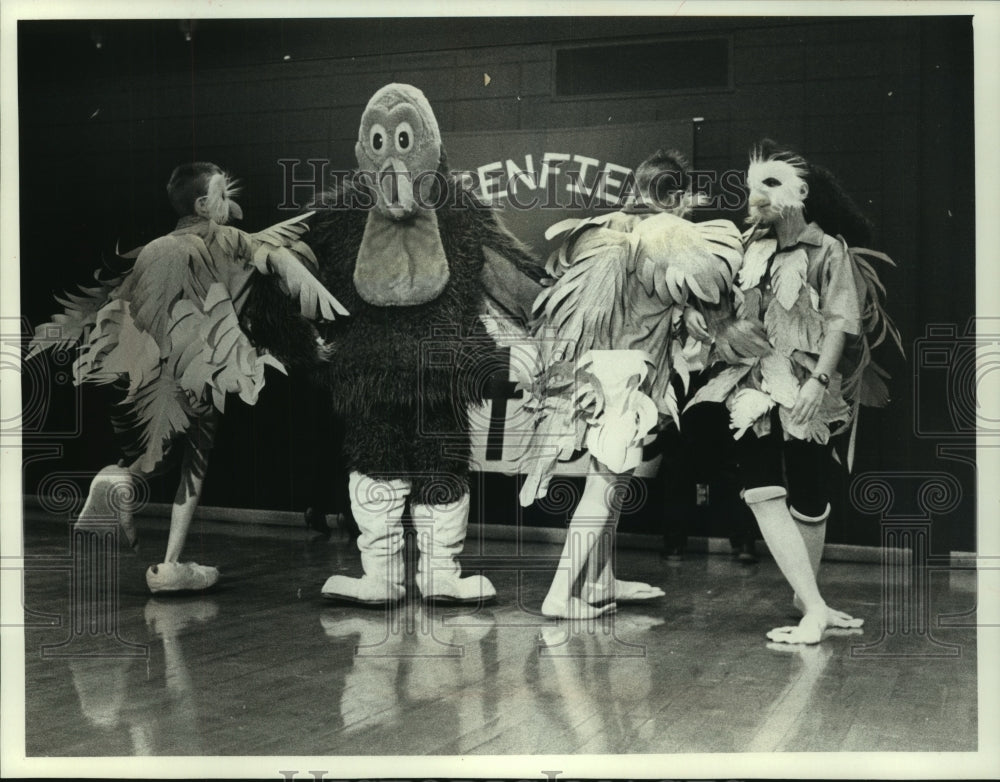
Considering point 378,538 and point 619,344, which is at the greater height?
point 619,344

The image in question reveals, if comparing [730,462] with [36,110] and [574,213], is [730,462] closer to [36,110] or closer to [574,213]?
[574,213]

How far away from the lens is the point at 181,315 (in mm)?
4285

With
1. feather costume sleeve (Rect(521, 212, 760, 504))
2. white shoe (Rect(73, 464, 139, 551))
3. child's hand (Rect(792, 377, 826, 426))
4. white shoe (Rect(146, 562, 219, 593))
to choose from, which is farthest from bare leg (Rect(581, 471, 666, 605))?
white shoe (Rect(73, 464, 139, 551))

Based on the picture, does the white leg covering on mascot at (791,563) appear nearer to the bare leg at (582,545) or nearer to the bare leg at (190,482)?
the bare leg at (582,545)

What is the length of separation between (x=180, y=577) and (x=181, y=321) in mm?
902

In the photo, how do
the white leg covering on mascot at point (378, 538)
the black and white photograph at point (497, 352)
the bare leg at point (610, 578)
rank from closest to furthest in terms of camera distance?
the black and white photograph at point (497, 352) < the bare leg at point (610, 578) < the white leg covering on mascot at point (378, 538)

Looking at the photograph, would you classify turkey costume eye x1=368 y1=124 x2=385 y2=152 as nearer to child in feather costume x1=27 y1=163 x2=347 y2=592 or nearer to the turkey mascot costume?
the turkey mascot costume

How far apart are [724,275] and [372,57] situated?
1.40m

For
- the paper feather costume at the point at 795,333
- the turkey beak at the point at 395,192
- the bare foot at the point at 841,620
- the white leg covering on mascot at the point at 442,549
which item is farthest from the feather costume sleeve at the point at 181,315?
the bare foot at the point at 841,620

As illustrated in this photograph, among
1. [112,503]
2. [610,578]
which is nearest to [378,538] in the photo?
[610,578]

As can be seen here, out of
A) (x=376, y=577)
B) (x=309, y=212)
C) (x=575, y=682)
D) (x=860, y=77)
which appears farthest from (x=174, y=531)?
(x=860, y=77)

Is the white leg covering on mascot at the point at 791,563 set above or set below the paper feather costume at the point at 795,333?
below

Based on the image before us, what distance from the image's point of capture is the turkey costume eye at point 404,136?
4.15 meters

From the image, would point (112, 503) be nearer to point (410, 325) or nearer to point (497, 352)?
point (410, 325)
